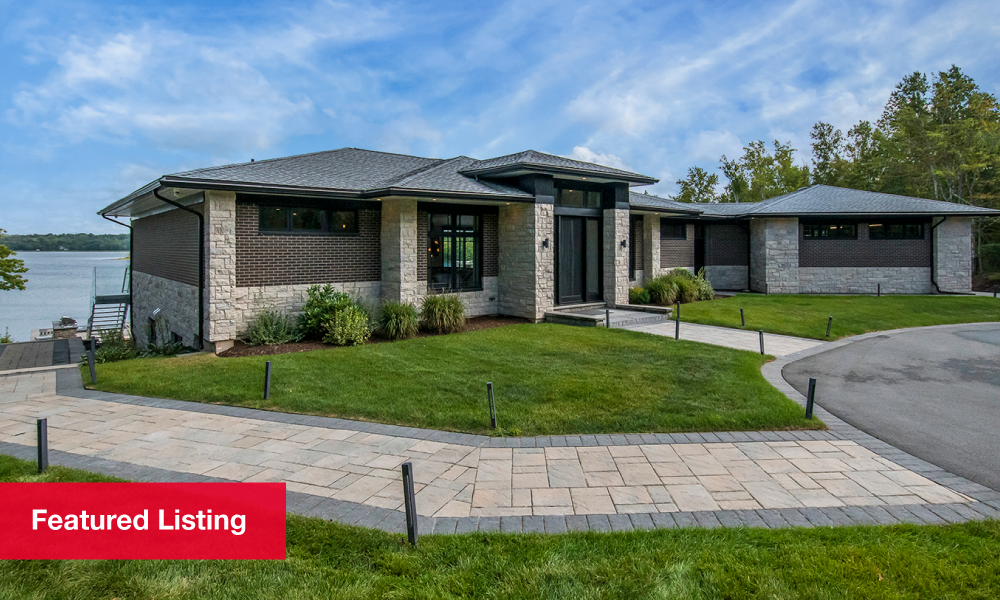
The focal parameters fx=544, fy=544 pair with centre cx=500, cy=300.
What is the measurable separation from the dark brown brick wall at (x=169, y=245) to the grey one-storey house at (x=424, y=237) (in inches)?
2.7

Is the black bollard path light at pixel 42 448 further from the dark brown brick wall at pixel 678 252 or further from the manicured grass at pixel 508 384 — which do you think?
the dark brown brick wall at pixel 678 252

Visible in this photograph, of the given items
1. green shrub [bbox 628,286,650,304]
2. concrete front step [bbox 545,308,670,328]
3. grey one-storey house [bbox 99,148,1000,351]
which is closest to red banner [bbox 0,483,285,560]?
grey one-storey house [bbox 99,148,1000,351]

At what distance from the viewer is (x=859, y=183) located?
135 feet

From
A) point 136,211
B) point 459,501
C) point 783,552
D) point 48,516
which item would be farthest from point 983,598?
point 136,211

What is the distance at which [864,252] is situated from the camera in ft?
74.7

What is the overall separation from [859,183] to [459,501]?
47087mm

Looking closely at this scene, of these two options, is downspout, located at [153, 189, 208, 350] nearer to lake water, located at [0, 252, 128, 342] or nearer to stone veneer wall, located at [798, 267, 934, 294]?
lake water, located at [0, 252, 128, 342]

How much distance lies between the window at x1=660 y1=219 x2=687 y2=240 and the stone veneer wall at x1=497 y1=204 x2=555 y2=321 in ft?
30.5

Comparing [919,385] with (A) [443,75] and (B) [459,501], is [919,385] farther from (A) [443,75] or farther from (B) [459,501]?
(A) [443,75]

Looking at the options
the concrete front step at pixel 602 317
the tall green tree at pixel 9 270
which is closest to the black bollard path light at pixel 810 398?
the concrete front step at pixel 602 317

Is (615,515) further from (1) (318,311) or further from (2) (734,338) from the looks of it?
(2) (734,338)

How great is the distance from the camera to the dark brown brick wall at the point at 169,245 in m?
12.8

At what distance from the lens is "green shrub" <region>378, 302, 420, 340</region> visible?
1251cm

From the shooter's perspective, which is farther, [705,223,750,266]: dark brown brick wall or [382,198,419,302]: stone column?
[705,223,750,266]: dark brown brick wall
